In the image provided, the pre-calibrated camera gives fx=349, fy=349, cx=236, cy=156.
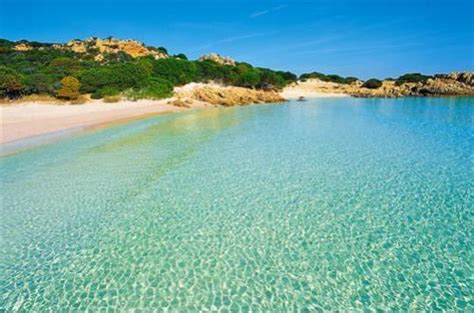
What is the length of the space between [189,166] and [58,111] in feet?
66.9

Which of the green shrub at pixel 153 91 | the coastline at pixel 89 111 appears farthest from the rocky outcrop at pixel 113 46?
the coastline at pixel 89 111

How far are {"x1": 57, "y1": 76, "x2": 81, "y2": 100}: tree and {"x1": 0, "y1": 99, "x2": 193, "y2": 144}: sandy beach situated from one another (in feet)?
6.49

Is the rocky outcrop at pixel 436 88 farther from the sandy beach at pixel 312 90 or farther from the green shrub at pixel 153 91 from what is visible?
the green shrub at pixel 153 91

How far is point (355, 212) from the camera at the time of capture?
7.09 metres

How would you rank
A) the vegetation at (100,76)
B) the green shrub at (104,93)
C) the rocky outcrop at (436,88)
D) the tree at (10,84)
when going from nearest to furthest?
the tree at (10,84)
the vegetation at (100,76)
the green shrub at (104,93)
the rocky outcrop at (436,88)

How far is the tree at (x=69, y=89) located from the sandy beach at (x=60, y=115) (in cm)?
198

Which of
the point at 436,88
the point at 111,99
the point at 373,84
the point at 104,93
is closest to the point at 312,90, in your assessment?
the point at 373,84

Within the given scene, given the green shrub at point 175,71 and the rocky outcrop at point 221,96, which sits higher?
the green shrub at point 175,71

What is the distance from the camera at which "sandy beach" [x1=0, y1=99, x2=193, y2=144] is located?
19.0 metres

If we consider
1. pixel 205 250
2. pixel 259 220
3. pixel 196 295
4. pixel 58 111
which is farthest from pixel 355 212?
pixel 58 111

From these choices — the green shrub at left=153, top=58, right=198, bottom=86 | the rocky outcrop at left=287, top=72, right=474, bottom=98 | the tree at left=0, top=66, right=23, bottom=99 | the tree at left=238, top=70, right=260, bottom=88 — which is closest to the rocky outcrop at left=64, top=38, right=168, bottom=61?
the green shrub at left=153, top=58, right=198, bottom=86

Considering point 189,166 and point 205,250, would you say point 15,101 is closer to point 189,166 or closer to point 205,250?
point 189,166

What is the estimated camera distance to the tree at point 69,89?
32.9 m

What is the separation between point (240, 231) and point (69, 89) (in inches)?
1268
